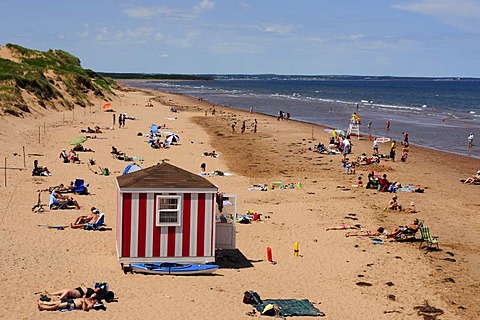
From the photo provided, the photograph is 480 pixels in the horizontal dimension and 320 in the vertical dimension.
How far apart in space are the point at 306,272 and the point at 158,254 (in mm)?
3731

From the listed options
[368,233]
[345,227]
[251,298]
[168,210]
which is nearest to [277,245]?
[345,227]

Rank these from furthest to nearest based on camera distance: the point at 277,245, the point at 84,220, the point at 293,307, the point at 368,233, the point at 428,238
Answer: the point at 368,233 → the point at 84,220 → the point at 428,238 → the point at 277,245 → the point at 293,307

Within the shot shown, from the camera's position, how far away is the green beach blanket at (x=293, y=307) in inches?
520

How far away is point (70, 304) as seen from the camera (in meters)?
12.8

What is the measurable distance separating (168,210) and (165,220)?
0.27m

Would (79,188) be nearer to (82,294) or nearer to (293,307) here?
(82,294)

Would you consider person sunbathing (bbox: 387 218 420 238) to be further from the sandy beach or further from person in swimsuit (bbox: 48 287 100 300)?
person in swimsuit (bbox: 48 287 100 300)

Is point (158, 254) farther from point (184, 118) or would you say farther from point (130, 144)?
point (184, 118)

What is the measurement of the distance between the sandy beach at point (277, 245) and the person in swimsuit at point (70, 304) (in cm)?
16

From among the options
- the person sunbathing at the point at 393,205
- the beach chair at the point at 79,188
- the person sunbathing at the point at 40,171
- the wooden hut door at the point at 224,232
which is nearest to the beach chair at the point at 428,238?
the person sunbathing at the point at 393,205

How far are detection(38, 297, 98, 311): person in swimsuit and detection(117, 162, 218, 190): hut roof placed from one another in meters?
3.34

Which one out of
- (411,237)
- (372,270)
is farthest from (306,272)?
(411,237)

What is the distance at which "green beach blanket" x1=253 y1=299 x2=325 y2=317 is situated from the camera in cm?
1321

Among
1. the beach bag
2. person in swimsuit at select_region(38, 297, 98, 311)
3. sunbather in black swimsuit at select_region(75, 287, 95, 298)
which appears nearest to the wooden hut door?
the beach bag
